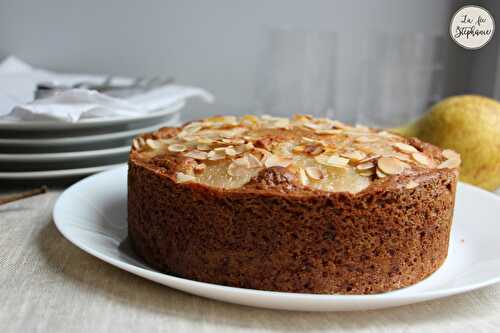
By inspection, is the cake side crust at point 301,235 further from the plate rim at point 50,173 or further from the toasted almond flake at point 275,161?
the plate rim at point 50,173

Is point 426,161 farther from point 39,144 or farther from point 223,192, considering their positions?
point 39,144

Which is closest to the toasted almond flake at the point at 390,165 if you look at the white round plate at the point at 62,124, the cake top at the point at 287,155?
the cake top at the point at 287,155

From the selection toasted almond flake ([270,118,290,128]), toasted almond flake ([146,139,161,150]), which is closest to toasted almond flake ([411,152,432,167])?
toasted almond flake ([270,118,290,128])

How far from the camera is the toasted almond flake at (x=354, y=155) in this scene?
4.26 ft

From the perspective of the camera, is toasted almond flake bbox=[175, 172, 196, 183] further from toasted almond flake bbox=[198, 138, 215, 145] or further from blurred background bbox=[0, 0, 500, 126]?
blurred background bbox=[0, 0, 500, 126]

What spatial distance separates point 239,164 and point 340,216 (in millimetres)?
231

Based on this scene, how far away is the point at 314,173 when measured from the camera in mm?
1238

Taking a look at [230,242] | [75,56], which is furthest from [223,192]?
[75,56]

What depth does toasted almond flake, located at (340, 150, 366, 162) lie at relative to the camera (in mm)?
1300

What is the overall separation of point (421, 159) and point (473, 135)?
0.68 meters

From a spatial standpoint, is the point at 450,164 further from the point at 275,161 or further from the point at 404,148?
the point at 275,161

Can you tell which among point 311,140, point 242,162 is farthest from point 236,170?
point 311,140

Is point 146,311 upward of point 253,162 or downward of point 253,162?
downward

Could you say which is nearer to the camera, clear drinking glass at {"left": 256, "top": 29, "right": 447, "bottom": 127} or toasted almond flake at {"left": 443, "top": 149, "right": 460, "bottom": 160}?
toasted almond flake at {"left": 443, "top": 149, "right": 460, "bottom": 160}
